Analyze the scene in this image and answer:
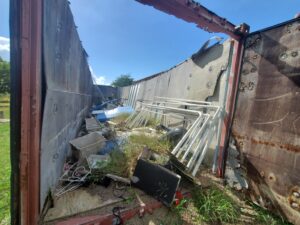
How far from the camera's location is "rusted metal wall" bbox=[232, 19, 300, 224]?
171 centimetres

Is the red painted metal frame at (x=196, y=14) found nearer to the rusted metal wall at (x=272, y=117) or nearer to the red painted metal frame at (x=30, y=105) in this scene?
the rusted metal wall at (x=272, y=117)

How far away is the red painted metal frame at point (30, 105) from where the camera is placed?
102cm

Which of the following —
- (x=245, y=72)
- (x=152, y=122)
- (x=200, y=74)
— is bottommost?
(x=152, y=122)

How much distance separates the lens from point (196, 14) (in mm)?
1794

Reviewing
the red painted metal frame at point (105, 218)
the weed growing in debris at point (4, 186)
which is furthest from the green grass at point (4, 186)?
the red painted metal frame at point (105, 218)

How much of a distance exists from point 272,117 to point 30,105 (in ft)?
7.92

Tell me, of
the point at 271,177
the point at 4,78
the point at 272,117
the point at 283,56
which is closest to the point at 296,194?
the point at 271,177

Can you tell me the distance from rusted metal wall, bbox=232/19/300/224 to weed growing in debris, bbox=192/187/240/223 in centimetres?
48

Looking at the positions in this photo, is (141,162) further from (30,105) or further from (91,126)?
(91,126)

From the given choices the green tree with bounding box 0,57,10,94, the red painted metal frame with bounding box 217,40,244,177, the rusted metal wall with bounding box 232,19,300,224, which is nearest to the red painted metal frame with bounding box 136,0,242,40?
the red painted metal frame with bounding box 217,40,244,177

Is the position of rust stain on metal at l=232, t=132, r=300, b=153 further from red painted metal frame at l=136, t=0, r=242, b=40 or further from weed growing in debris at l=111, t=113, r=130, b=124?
weed growing in debris at l=111, t=113, r=130, b=124

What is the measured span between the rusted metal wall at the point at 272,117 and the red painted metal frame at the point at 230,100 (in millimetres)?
73

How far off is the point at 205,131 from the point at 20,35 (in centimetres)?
243

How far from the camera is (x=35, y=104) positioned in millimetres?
1110
